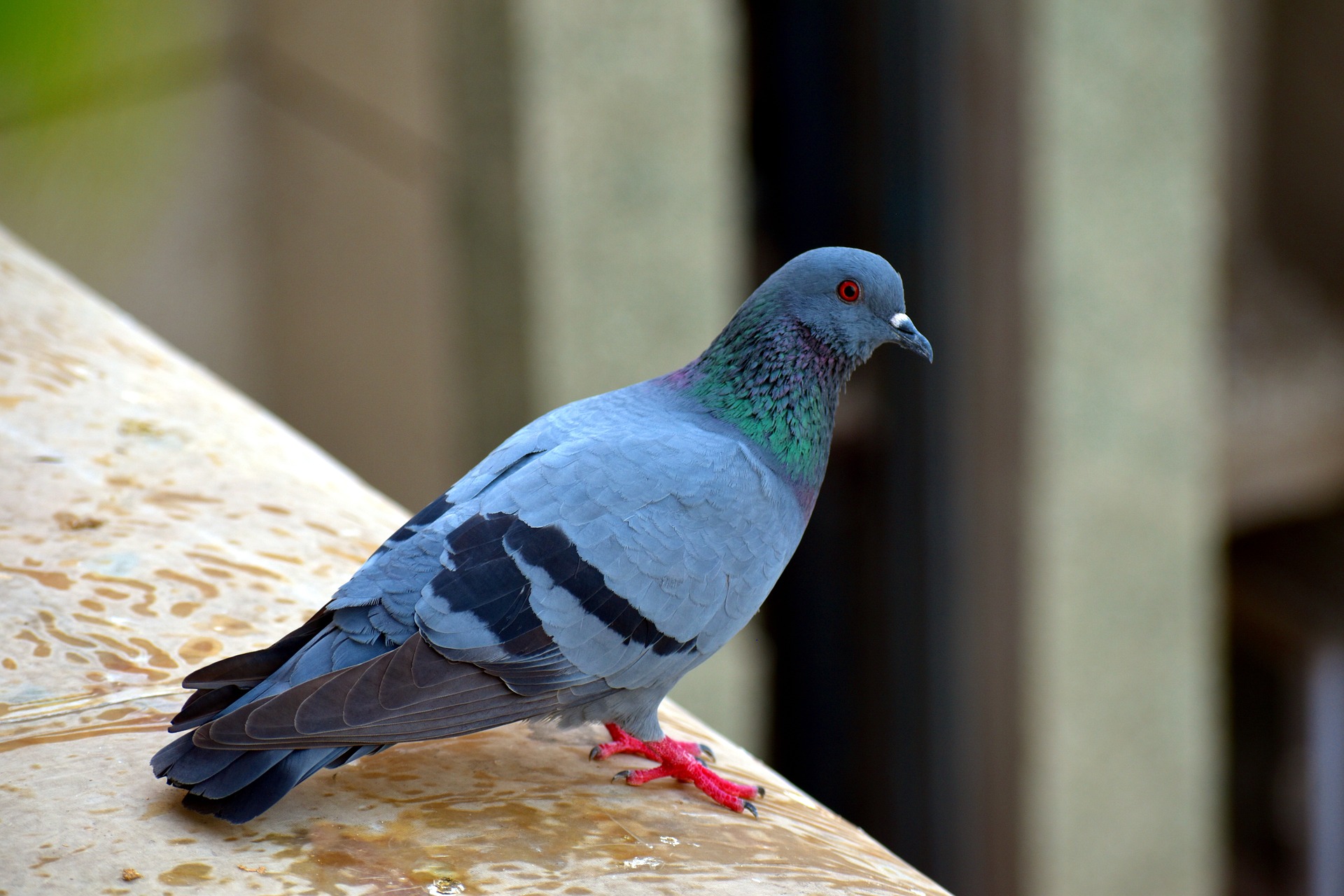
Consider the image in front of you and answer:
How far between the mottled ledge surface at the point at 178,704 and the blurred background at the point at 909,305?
1.82 meters

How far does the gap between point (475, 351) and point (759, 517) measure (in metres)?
2.81

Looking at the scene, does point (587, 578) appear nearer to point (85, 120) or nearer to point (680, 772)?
point (680, 772)

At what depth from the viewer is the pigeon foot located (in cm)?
179

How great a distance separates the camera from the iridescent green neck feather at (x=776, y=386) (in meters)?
1.87

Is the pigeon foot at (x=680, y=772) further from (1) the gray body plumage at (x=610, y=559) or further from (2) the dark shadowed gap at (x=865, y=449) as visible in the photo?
(2) the dark shadowed gap at (x=865, y=449)

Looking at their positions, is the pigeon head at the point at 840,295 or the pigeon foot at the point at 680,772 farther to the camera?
the pigeon head at the point at 840,295

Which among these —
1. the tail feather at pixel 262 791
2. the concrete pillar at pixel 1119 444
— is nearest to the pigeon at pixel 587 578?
the tail feather at pixel 262 791

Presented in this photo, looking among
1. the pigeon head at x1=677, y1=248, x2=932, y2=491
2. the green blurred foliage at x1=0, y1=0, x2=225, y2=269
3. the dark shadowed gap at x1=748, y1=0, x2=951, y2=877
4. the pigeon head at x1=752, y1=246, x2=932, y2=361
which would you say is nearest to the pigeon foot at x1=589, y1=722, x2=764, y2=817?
the pigeon head at x1=677, y1=248, x2=932, y2=491

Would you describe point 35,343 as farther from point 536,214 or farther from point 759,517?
point 536,214

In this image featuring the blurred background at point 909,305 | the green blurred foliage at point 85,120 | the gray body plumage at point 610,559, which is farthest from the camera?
the blurred background at point 909,305

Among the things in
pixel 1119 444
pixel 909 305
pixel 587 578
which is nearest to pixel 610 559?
pixel 587 578

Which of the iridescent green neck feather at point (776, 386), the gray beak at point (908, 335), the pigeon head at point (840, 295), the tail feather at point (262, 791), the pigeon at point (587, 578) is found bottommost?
the tail feather at point (262, 791)

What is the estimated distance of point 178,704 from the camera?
5.67 feet

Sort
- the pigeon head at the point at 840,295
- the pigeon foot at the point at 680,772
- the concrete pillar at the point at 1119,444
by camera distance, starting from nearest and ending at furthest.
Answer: the pigeon foot at the point at 680,772 → the pigeon head at the point at 840,295 → the concrete pillar at the point at 1119,444
